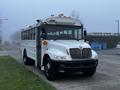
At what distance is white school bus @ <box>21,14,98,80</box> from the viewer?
492 inches

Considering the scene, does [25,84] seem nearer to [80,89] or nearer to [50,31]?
[80,89]

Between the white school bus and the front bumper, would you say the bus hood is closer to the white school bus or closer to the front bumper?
the white school bus

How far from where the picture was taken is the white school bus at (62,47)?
1248 centimetres

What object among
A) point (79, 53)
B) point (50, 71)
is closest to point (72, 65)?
point (79, 53)

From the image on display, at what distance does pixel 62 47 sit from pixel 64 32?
154 cm

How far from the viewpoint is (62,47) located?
12.9 m

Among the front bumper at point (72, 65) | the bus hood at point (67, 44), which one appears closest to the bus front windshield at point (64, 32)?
the bus hood at point (67, 44)

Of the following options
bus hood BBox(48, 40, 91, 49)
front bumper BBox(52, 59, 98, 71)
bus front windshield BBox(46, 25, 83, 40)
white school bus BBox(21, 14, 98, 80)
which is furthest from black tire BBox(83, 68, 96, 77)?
bus front windshield BBox(46, 25, 83, 40)

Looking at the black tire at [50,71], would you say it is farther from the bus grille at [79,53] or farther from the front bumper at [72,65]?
the bus grille at [79,53]

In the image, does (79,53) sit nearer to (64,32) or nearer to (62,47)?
(62,47)

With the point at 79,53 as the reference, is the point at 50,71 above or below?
below

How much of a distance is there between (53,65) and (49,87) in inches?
67.5

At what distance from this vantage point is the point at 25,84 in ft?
37.9

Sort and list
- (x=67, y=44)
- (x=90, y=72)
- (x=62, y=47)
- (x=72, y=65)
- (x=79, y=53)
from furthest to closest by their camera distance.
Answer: (x=90, y=72) → (x=67, y=44) → (x=62, y=47) → (x=79, y=53) → (x=72, y=65)
